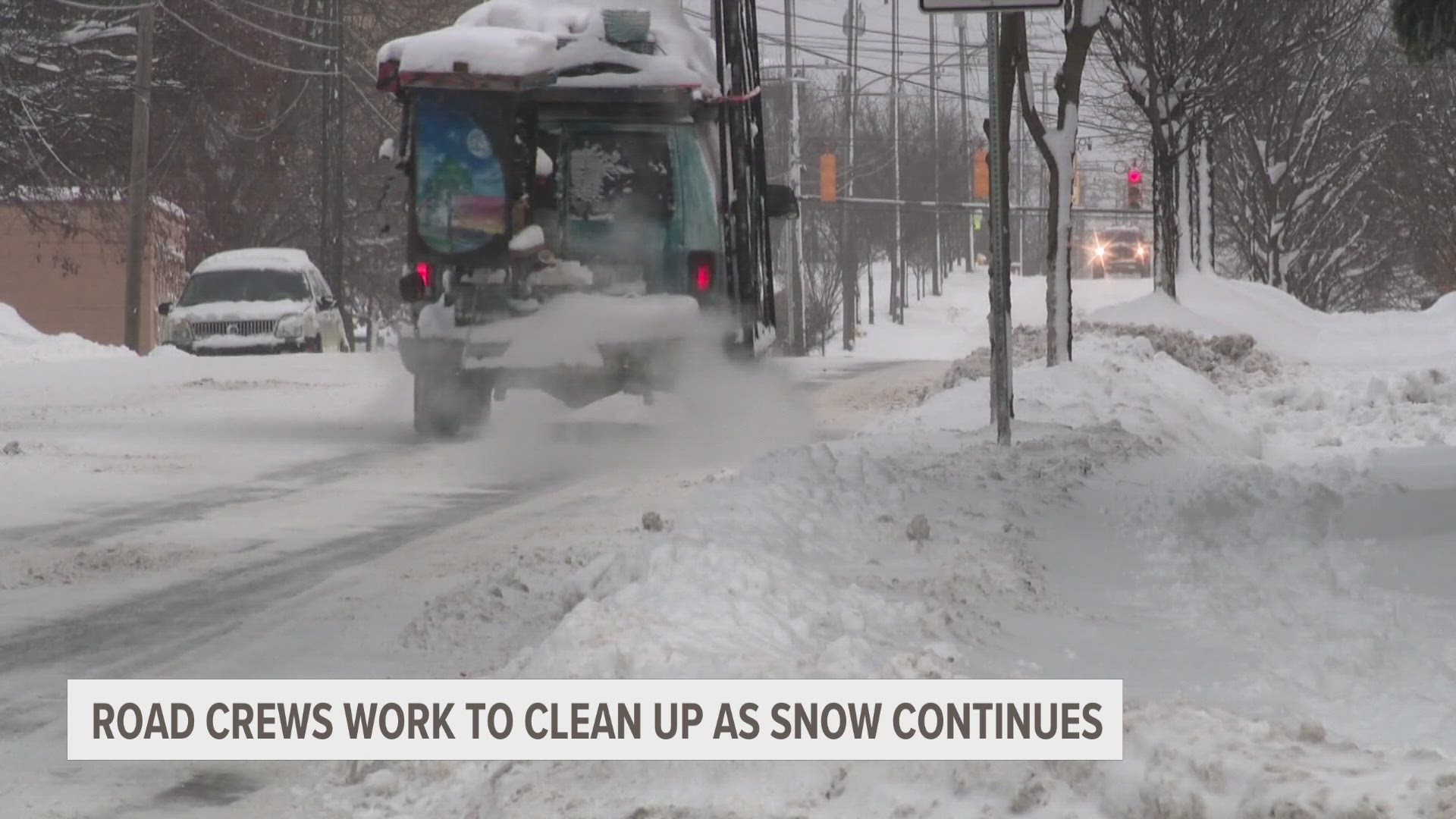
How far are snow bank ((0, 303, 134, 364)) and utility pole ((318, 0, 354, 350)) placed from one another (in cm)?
552

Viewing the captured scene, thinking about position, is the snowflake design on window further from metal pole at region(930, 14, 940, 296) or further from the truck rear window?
metal pole at region(930, 14, 940, 296)

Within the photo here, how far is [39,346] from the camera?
105 ft

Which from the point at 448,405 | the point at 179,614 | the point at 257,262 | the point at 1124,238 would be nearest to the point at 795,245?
the point at 257,262

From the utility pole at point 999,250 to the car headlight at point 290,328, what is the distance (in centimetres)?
1757

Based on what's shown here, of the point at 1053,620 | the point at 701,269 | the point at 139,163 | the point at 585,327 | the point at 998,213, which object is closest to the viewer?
the point at 1053,620

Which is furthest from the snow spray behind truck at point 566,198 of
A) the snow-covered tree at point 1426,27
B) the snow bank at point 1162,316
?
the snow bank at point 1162,316

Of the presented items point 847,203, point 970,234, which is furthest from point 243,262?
point 970,234

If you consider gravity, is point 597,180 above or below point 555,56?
below

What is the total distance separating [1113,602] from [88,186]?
30.1 metres

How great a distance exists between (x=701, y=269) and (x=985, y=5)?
4209mm

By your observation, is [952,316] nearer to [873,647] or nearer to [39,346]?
[39,346]

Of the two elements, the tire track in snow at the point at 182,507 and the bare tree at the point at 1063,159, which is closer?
the tire track in snow at the point at 182,507

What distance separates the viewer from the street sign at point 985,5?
9.95 metres
